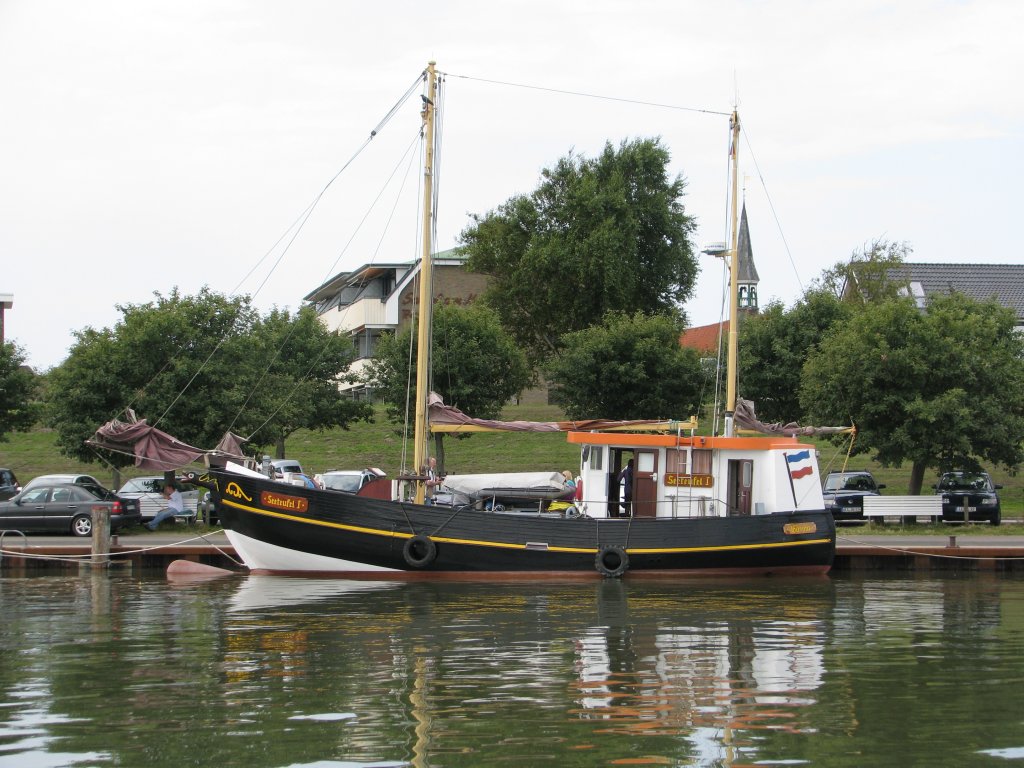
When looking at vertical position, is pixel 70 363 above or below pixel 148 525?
above

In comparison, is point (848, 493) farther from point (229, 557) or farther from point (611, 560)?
point (229, 557)

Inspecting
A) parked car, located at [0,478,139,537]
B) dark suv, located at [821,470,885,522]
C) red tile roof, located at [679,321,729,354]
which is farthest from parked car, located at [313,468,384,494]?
red tile roof, located at [679,321,729,354]

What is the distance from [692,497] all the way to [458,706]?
45.4 ft

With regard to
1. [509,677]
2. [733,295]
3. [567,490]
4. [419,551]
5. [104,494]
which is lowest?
[509,677]

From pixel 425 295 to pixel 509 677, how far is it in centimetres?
1173

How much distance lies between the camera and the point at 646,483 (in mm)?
26297

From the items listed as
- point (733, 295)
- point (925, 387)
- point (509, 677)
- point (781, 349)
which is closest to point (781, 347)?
point (781, 349)

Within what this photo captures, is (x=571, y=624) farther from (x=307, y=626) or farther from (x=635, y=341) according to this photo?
(x=635, y=341)

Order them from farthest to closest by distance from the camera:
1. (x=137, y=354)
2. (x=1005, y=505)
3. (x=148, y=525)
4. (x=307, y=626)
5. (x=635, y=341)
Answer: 1. (x=635, y=341)
2. (x=1005, y=505)
3. (x=137, y=354)
4. (x=148, y=525)
5. (x=307, y=626)

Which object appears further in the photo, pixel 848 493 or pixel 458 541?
pixel 848 493

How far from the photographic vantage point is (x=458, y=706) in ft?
42.8

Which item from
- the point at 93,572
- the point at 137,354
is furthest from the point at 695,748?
the point at 137,354

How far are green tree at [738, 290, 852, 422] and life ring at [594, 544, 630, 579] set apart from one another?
2209cm

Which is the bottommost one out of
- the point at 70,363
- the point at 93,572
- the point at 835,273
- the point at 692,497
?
the point at 93,572
